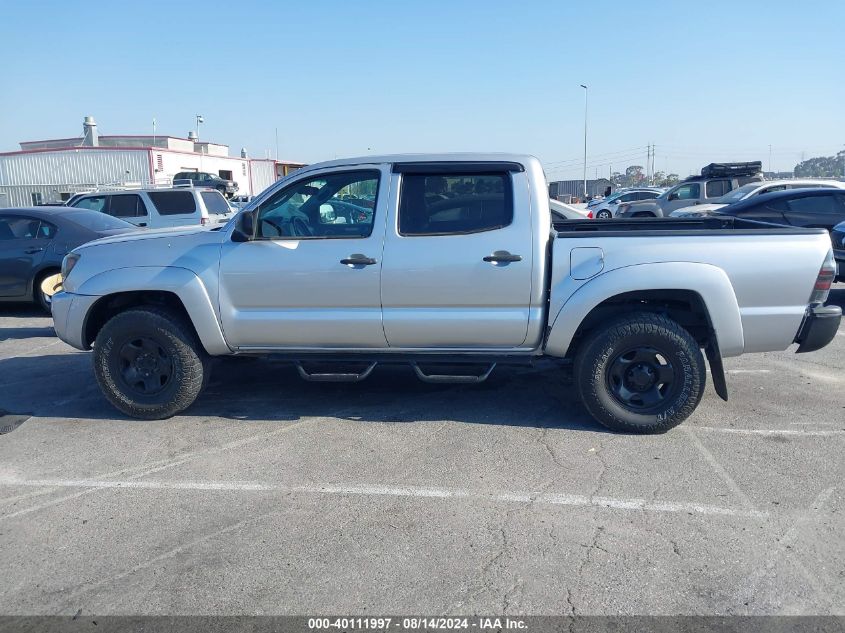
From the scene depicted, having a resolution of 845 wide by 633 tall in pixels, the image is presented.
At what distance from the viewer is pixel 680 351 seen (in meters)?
4.94

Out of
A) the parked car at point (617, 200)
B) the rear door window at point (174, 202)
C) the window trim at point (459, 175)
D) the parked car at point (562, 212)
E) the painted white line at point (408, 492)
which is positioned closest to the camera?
the painted white line at point (408, 492)

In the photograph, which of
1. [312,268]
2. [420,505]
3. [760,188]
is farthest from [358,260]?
[760,188]

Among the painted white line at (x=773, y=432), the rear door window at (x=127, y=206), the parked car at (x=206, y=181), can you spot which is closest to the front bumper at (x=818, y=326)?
the painted white line at (x=773, y=432)

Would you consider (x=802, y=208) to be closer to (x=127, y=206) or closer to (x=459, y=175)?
(x=459, y=175)

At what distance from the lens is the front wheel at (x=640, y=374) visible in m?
4.95

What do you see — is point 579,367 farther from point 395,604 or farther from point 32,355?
point 32,355

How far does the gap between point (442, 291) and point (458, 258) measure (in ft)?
0.86

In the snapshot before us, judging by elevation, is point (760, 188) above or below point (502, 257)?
above

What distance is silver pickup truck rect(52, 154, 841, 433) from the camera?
4.89 m

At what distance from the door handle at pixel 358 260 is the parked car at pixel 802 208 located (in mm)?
8187

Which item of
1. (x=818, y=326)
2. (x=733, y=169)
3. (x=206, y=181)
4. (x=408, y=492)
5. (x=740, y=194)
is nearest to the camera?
(x=408, y=492)

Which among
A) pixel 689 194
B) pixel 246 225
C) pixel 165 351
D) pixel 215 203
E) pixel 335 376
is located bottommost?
pixel 335 376

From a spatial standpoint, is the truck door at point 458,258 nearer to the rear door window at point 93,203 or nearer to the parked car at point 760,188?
the rear door window at point 93,203

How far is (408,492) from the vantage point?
4.28 m
